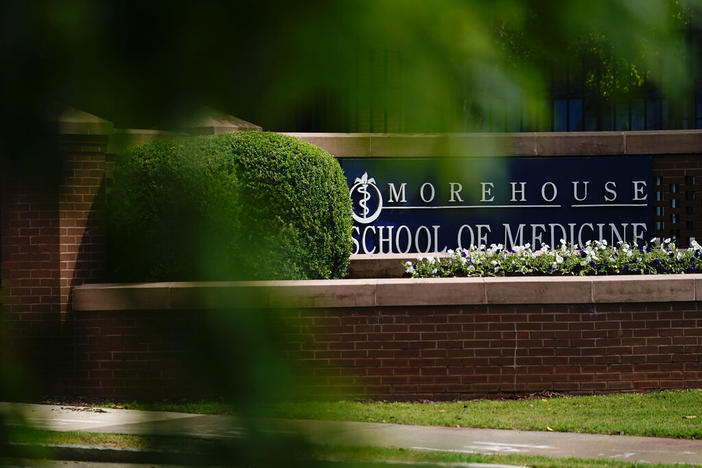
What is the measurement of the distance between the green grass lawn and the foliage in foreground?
1.54 meters

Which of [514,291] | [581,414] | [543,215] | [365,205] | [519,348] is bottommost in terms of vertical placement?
[581,414]

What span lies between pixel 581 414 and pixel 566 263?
2.35m

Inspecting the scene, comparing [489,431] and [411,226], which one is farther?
[411,226]

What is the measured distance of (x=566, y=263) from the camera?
11500 mm

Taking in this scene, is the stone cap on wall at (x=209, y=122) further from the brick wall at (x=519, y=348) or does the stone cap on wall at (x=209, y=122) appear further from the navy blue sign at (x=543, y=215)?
the navy blue sign at (x=543, y=215)

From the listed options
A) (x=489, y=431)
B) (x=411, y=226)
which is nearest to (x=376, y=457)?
(x=489, y=431)

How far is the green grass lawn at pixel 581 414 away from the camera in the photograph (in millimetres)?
8875

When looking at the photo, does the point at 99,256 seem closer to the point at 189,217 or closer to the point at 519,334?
the point at 189,217

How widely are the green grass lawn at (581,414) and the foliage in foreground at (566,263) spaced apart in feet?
5.04

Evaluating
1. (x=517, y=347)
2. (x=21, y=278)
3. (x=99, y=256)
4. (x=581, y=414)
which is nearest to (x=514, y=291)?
(x=517, y=347)

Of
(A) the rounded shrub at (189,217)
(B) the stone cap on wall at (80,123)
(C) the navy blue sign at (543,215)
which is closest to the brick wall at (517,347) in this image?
(C) the navy blue sign at (543,215)

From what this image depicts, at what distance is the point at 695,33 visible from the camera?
95cm

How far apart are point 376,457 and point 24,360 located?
363mm

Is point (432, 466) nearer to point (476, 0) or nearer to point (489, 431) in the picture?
point (476, 0)
